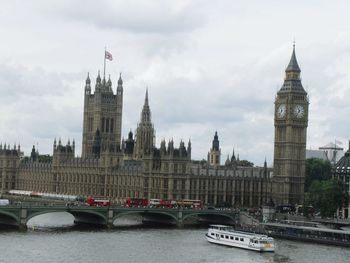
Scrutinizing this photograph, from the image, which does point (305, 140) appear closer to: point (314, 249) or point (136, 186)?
point (136, 186)

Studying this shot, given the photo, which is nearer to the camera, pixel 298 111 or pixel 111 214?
pixel 111 214

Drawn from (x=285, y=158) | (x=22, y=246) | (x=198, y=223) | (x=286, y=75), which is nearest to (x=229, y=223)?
(x=198, y=223)

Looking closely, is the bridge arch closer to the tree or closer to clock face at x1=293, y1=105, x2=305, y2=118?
→ the tree

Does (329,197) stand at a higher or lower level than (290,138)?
lower

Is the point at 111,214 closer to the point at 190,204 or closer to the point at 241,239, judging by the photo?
the point at 241,239

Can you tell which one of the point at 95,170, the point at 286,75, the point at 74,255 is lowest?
the point at 74,255

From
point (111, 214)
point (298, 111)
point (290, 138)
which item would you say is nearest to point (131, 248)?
point (111, 214)

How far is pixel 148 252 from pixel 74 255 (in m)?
9.11

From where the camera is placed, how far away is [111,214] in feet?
421

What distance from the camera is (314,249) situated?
10544cm

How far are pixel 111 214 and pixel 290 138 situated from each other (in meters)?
48.3

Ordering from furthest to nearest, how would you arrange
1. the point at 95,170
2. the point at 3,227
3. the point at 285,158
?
the point at 95,170
the point at 285,158
the point at 3,227

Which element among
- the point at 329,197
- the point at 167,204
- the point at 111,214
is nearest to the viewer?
the point at 111,214

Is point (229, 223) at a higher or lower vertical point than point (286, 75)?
lower
